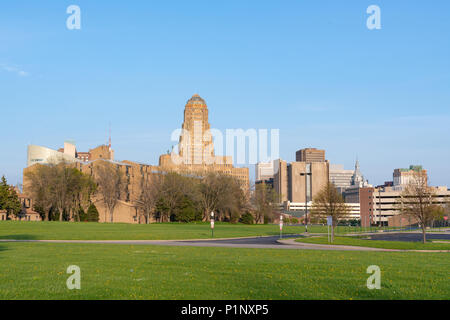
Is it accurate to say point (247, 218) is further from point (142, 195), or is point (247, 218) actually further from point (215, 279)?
point (215, 279)

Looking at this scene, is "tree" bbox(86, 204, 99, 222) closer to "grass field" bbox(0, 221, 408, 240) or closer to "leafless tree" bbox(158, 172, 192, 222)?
"leafless tree" bbox(158, 172, 192, 222)

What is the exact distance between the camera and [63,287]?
1343 cm

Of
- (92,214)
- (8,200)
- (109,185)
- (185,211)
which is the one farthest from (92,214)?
(185,211)

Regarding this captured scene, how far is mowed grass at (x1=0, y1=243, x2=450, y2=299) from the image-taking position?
12.6 m

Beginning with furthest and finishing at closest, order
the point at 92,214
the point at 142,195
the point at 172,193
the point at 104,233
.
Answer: the point at 142,195
the point at 172,193
the point at 92,214
the point at 104,233

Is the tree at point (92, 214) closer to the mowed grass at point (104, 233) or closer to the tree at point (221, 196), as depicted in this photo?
the tree at point (221, 196)

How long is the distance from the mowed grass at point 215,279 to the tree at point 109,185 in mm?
92398

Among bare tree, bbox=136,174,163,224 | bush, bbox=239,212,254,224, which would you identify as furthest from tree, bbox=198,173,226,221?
bare tree, bbox=136,174,163,224

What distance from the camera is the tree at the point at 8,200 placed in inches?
4087

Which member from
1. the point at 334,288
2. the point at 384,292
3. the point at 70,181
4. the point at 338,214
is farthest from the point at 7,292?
the point at 70,181

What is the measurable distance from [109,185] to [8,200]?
22.3 m

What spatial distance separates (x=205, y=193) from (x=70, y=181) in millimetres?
31912

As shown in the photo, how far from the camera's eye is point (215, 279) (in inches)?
598

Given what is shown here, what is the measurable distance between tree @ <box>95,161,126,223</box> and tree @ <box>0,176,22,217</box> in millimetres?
19009
